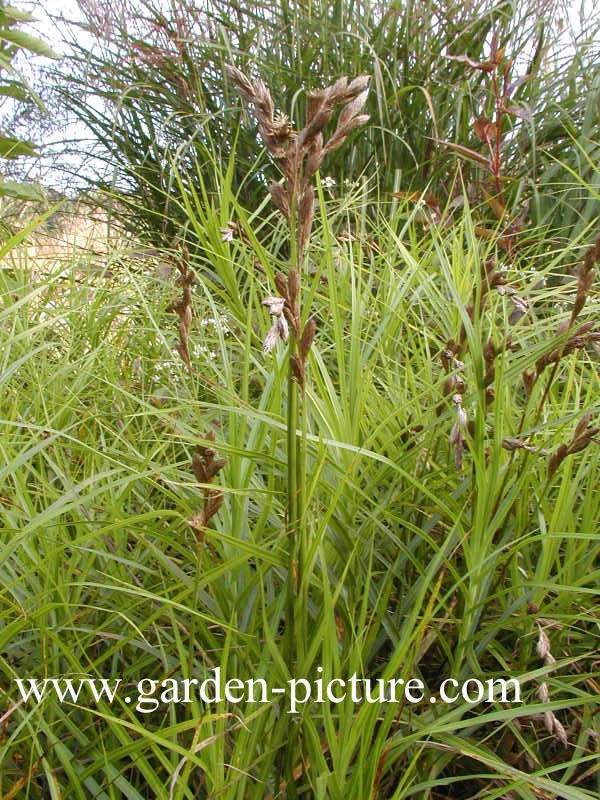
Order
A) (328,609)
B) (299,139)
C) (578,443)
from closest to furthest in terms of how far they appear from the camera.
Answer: (299,139) < (328,609) < (578,443)

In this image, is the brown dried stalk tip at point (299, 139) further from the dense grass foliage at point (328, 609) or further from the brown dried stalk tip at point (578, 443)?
the brown dried stalk tip at point (578, 443)

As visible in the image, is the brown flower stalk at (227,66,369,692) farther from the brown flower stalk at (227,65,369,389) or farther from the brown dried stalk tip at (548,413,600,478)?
the brown dried stalk tip at (548,413,600,478)

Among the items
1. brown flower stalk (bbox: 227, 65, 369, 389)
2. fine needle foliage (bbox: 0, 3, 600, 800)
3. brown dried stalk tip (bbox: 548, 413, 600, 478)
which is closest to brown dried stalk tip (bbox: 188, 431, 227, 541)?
fine needle foliage (bbox: 0, 3, 600, 800)

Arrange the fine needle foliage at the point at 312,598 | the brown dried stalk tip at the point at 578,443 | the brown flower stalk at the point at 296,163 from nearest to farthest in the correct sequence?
the brown flower stalk at the point at 296,163
the fine needle foliage at the point at 312,598
the brown dried stalk tip at the point at 578,443

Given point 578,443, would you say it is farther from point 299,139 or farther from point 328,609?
point 299,139

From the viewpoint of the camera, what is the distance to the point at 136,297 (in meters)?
1.77

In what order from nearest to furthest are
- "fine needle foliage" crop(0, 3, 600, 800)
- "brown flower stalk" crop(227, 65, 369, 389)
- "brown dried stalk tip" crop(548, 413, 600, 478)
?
1. "brown flower stalk" crop(227, 65, 369, 389)
2. "fine needle foliage" crop(0, 3, 600, 800)
3. "brown dried stalk tip" crop(548, 413, 600, 478)

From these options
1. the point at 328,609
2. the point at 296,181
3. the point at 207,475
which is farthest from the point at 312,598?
the point at 296,181

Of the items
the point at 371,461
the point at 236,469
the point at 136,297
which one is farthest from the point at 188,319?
the point at 136,297

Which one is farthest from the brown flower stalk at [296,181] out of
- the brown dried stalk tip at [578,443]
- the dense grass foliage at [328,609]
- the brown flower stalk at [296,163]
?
the brown dried stalk tip at [578,443]

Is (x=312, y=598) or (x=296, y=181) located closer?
(x=296, y=181)

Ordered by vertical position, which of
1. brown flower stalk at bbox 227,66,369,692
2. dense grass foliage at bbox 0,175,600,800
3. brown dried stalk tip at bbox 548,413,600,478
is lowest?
dense grass foliage at bbox 0,175,600,800

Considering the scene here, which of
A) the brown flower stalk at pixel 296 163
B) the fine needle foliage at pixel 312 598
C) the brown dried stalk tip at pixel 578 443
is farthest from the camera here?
the brown dried stalk tip at pixel 578 443

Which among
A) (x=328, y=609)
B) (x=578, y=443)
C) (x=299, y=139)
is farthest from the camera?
(x=578, y=443)
